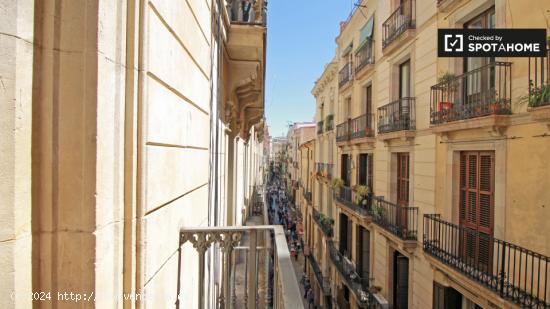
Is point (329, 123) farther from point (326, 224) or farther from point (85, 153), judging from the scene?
point (85, 153)

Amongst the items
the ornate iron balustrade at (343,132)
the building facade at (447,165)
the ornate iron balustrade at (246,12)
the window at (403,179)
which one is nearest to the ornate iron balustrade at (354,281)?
the building facade at (447,165)

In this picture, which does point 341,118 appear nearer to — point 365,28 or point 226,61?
point 365,28

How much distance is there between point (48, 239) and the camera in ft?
5.05

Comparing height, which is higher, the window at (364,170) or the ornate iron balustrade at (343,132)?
the ornate iron balustrade at (343,132)

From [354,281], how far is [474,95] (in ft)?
32.8

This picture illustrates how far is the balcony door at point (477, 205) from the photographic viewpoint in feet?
22.2

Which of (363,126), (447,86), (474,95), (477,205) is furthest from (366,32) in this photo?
(477,205)

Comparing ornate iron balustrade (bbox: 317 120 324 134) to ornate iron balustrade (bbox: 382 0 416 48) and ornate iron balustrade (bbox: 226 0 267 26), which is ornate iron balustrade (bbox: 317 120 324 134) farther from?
ornate iron balustrade (bbox: 226 0 267 26)

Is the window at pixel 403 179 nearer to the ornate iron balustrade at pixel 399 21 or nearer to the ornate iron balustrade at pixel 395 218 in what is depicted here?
the ornate iron balustrade at pixel 395 218

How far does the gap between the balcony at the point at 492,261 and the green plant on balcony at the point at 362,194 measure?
14.0 ft

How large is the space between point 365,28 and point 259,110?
6.85m

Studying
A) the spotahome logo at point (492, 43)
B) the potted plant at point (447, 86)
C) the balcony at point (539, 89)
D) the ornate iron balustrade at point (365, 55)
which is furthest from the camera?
the ornate iron balustrade at point (365, 55)

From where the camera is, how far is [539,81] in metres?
5.48

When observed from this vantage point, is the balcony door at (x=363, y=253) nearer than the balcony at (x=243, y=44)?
No
